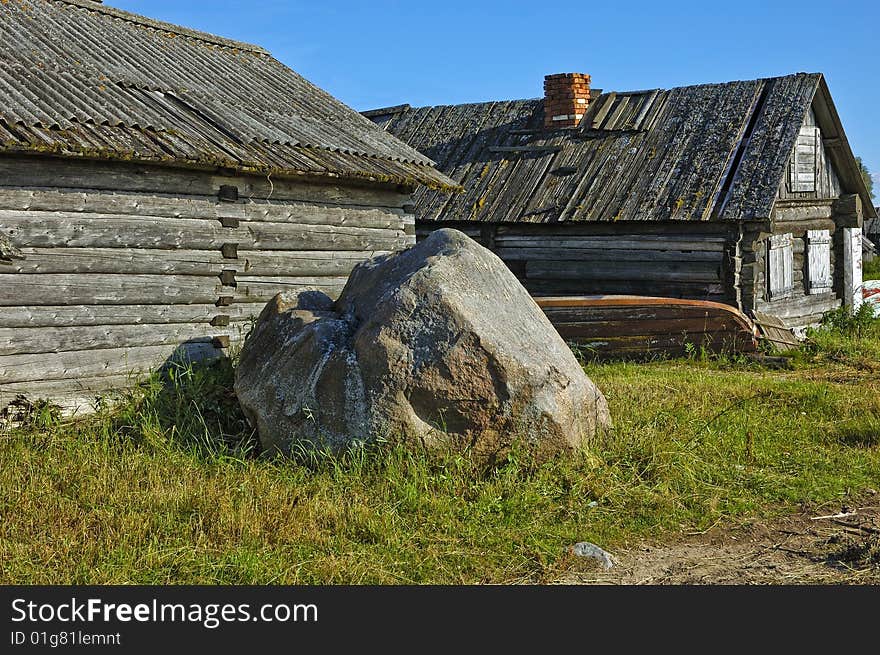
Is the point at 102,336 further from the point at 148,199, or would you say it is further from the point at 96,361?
the point at 148,199

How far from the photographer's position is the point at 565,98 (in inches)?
648

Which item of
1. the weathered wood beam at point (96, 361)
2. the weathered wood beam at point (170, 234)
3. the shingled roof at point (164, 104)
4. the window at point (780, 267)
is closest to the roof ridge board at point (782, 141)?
the window at point (780, 267)

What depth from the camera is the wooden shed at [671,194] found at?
45.7ft

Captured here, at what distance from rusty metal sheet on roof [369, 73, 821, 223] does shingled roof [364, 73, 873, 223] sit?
0.02m

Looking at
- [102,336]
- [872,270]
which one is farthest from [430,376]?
[872,270]

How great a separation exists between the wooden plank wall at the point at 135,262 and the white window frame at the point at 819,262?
909 cm

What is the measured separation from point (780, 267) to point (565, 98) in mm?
4616

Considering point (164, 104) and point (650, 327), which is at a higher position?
point (164, 104)

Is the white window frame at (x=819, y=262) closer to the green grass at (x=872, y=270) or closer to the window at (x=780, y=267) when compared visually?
the window at (x=780, y=267)

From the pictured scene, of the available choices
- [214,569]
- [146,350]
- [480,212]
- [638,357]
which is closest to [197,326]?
[146,350]

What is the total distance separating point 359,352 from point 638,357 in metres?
6.53

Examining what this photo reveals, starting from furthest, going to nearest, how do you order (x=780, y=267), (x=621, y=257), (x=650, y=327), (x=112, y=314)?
1. (x=780, y=267)
2. (x=621, y=257)
3. (x=650, y=327)
4. (x=112, y=314)

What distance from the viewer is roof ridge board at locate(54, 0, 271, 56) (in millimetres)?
11664

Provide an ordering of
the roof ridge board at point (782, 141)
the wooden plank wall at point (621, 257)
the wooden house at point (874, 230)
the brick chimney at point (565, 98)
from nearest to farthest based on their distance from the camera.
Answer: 1. the roof ridge board at point (782, 141)
2. the wooden plank wall at point (621, 257)
3. the brick chimney at point (565, 98)
4. the wooden house at point (874, 230)
